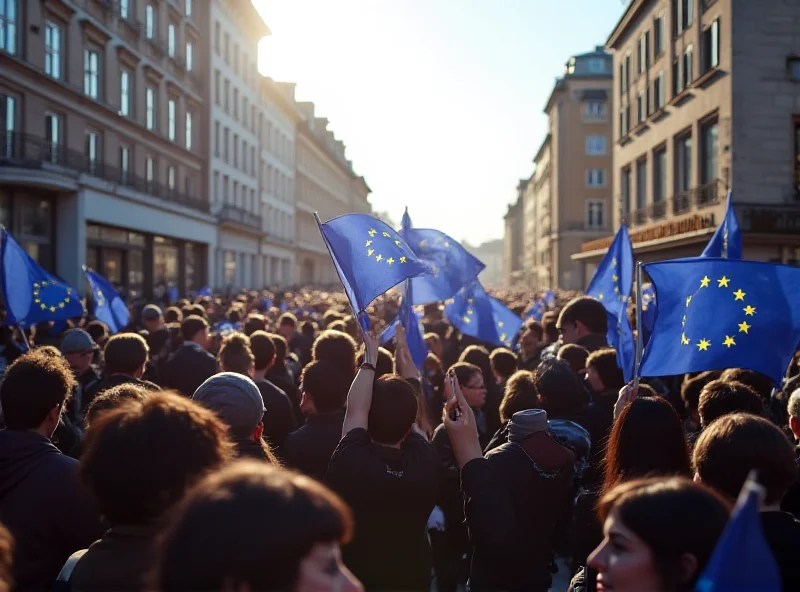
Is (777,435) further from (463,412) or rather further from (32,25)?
(32,25)

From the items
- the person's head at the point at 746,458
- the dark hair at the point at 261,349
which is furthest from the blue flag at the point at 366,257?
the person's head at the point at 746,458

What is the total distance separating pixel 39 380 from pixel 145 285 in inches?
1290

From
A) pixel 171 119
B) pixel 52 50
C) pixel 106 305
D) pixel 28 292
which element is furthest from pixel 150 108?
pixel 28 292

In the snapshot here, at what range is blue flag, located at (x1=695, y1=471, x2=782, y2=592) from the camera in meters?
1.65

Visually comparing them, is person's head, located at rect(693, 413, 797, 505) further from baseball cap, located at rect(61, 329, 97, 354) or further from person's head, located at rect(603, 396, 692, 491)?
baseball cap, located at rect(61, 329, 97, 354)

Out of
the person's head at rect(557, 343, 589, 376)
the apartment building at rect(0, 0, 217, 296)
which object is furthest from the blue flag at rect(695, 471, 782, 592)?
the apartment building at rect(0, 0, 217, 296)

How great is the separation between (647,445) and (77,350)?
5230 millimetres

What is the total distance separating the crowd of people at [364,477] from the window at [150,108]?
29.7 metres

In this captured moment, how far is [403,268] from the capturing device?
238 inches

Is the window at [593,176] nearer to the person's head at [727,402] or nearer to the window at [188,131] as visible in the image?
the window at [188,131]

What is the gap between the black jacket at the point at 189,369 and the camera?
702 cm

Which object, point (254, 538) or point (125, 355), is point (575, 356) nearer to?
point (125, 355)

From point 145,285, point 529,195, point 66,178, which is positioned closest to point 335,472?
point 66,178

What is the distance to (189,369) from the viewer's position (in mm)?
7055
